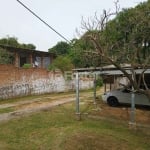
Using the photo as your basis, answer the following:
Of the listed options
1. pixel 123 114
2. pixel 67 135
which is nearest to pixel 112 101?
pixel 123 114

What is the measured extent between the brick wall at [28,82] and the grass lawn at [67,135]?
8.23 meters

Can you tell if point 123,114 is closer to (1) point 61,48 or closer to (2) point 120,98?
(2) point 120,98

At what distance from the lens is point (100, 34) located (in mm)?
8422

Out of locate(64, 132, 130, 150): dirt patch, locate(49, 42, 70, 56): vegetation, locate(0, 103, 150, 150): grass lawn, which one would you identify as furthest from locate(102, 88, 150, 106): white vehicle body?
locate(49, 42, 70, 56): vegetation

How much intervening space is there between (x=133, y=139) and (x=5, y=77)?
519 inches

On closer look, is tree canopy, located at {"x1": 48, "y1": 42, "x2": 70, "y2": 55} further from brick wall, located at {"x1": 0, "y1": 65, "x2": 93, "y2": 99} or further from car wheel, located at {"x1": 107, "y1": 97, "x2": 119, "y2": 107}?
car wheel, located at {"x1": 107, "y1": 97, "x2": 119, "y2": 107}

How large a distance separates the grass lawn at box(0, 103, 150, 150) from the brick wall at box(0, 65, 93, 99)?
8.23 m

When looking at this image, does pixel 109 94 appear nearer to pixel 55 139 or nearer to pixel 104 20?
pixel 55 139

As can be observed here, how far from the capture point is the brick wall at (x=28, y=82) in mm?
20844

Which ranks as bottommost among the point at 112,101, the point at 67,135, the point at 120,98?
the point at 67,135

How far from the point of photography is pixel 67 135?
1013cm

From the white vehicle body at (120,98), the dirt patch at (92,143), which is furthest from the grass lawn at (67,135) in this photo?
the white vehicle body at (120,98)

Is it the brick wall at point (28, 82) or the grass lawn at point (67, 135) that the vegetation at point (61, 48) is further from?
the grass lawn at point (67, 135)

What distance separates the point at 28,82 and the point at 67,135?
14.0m
